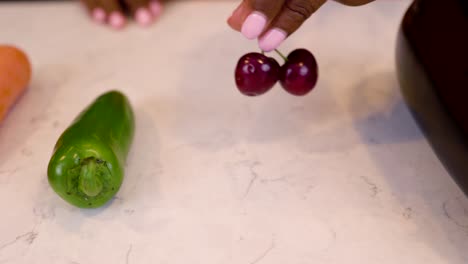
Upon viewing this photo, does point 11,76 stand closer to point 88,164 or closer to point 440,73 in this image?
point 88,164

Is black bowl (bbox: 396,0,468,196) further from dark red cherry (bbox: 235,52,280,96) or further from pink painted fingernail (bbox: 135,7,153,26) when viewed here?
pink painted fingernail (bbox: 135,7,153,26)

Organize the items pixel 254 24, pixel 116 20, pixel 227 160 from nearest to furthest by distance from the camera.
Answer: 1. pixel 254 24
2. pixel 227 160
3. pixel 116 20

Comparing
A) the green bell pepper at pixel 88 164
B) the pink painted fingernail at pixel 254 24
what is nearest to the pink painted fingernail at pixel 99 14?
the green bell pepper at pixel 88 164

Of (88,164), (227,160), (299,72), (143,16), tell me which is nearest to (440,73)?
(299,72)

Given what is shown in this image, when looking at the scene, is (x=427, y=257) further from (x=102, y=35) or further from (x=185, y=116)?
(x=102, y=35)

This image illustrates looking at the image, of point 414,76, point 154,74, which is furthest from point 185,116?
point 414,76

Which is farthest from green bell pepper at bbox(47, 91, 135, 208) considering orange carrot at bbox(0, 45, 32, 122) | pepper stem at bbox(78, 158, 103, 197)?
orange carrot at bbox(0, 45, 32, 122)
